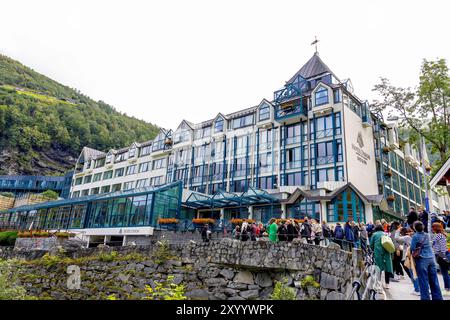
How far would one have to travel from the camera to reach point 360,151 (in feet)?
105

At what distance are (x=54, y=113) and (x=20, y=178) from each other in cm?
3597

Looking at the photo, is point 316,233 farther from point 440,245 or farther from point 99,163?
point 99,163

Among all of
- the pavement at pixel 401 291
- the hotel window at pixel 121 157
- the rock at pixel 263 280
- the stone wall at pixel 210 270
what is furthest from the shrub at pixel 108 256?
the hotel window at pixel 121 157

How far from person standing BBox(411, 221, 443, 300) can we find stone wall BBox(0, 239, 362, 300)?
541cm

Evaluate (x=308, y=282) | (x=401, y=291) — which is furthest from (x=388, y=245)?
(x=308, y=282)

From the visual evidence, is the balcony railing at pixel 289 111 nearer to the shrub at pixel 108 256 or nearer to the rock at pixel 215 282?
the rock at pixel 215 282

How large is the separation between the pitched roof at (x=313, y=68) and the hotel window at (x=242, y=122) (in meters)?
6.57

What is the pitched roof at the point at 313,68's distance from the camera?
37250mm

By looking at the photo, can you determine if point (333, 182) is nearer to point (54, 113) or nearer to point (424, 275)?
point (424, 275)

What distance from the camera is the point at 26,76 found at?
13512cm

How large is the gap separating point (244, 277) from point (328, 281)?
3965 millimetres

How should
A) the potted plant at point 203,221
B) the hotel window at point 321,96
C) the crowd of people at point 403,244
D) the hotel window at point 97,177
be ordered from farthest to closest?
the hotel window at point 97,177 < the hotel window at point 321,96 < the potted plant at point 203,221 < the crowd of people at point 403,244

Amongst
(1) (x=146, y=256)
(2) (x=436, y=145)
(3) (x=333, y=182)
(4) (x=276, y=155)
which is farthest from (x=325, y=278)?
(4) (x=276, y=155)
